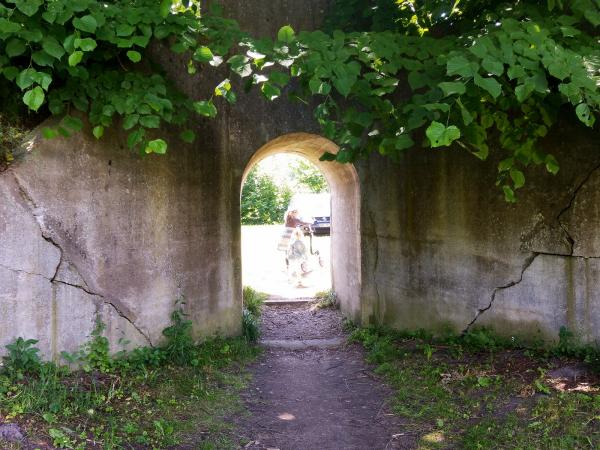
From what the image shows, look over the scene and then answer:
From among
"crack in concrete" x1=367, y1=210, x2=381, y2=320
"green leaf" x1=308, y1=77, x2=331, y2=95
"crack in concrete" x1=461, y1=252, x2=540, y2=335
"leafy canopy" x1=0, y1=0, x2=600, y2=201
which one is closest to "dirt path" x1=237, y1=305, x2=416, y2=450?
"crack in concrete" x1=367, y1=210, x2=381, y2=320

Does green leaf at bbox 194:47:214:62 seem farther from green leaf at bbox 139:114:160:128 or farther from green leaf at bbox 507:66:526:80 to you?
green leaf at bbox 507:66:526:80

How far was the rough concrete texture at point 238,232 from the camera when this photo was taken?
441 cm

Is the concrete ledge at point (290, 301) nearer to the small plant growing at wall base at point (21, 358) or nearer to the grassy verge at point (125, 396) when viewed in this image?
the grassy verge at point (125, 396)

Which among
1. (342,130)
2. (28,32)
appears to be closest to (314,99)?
(342,130)

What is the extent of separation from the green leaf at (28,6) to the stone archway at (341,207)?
3.14 m

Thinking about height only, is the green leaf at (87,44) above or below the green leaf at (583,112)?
above

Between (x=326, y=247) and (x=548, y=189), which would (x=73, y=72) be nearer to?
(x=548, y=189)

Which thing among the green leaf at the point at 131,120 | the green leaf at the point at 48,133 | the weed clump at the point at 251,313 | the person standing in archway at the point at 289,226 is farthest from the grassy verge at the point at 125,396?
the person standing in archway at the point at 289,226

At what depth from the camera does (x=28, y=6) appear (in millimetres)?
3277

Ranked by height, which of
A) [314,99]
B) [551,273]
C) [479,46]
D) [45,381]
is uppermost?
[314,99]

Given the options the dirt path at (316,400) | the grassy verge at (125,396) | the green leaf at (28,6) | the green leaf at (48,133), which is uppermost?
the green leaf at (28,6)

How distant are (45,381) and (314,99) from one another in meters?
4.18

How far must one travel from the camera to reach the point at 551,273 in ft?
16.8

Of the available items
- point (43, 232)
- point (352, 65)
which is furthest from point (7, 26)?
point (352, 65)
